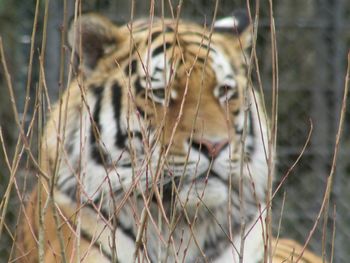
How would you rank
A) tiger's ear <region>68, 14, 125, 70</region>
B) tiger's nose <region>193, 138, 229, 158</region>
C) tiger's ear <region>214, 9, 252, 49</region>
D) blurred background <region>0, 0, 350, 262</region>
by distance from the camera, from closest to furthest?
tiger's nose <region>193, 138, 229, 158</region> < tiger's ear <region>68, 14, 125, 70</region> < tiger's ear <region>214, 9, 252, 49</region> < blurred background <region>0, 0, 350, 262</region>

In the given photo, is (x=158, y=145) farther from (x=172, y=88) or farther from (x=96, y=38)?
(x=96, y=38)

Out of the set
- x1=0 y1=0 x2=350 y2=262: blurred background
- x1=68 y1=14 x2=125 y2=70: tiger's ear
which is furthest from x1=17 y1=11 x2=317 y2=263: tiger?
x1=0 y1=0 x2=350 y2=262: blurred background

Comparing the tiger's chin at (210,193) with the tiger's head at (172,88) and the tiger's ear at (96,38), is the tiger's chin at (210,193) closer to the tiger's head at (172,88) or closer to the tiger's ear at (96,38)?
the tiger's head at (172,88)

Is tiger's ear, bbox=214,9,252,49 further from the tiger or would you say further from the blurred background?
the blurred background

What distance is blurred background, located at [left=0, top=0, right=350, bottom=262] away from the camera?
464cm

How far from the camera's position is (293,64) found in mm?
4965

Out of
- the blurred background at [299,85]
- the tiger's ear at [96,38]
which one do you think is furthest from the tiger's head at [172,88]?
the blurred background at [299,85]

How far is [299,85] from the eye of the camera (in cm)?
490

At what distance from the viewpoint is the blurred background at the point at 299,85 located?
4645mm

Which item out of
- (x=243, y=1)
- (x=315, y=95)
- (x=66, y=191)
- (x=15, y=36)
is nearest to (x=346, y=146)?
(x=315, y=95)

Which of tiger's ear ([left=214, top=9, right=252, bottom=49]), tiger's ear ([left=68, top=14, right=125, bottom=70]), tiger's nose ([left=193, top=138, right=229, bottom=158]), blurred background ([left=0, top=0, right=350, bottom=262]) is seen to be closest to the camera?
tiger's nose ([left=193, top=138, right=229, bottom=158])

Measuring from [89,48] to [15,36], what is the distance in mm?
1678

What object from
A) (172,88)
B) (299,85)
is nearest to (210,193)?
(172,88)

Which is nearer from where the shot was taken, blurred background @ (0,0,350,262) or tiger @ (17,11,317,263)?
tiger @ (17,11,317,263)
